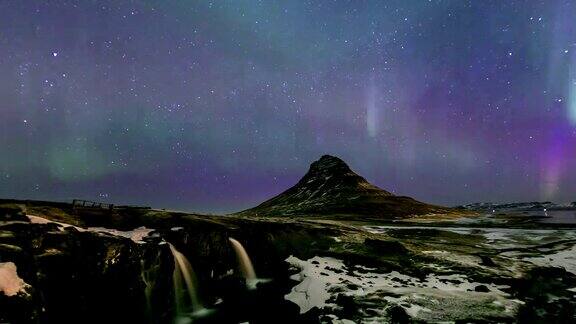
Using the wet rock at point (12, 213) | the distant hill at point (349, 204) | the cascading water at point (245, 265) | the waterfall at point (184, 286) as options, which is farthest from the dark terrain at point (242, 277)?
the distant hill at point (349, 204)

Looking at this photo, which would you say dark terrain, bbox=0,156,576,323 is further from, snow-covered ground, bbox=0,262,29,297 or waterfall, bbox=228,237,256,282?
waterfall, bbox=228,237,256,282

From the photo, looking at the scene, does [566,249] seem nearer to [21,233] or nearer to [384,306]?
[384,306]

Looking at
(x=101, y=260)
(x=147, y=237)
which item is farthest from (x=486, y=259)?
(x=101, y=260)

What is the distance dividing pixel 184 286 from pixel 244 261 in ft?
23.8

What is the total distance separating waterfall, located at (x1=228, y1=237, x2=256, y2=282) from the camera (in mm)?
32719

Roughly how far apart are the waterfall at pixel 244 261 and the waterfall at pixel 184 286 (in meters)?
5.28

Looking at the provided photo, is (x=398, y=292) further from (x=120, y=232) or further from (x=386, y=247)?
(x=120, y=232)

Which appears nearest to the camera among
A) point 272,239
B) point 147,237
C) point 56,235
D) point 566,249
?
point 56,235

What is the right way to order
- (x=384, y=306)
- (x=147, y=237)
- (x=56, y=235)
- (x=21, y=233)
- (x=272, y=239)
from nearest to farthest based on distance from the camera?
(x=21, y=233) → (x=56, y=235) → (x=384, y=306) → (x=147, y=237) → (x=272, y=239)

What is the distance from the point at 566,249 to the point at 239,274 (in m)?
47.9

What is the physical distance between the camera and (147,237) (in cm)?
2700

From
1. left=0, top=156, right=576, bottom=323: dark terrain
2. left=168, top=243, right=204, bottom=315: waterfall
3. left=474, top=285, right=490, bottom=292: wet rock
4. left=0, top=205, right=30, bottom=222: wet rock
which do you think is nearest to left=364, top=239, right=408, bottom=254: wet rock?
left=0, top=156, right=576, bottom=323: dark terrain

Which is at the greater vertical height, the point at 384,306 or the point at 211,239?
the point at 211,239

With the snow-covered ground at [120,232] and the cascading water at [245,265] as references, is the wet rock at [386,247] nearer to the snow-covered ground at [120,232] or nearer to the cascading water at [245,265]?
the cascading water at [245,265]
